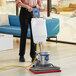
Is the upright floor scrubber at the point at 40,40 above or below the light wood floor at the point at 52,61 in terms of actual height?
above

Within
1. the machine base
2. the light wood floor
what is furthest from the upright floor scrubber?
the light wood floor

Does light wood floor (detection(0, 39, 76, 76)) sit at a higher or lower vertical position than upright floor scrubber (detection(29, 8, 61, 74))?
lower

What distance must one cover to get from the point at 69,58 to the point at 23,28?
1293 mm

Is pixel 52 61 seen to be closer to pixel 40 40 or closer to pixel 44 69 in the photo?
pixel 44 69

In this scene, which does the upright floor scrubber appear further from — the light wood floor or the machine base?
the light wood floor

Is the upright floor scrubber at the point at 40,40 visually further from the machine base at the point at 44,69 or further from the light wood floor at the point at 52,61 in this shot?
the light wood floor at the point at 52,61

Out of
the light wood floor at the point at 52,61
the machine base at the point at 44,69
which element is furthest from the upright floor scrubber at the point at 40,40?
the light wood floor at the point at 52,61

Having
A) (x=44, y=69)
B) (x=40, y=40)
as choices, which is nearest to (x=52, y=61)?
(x=44, y=69)

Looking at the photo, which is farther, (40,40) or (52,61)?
(52,61)

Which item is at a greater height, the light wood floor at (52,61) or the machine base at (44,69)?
the machine base at (44,69)

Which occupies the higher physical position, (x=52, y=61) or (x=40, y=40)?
(x=40, y=40)

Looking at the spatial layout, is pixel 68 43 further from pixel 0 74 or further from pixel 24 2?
pixel 0 74

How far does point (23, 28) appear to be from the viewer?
4.80 meters

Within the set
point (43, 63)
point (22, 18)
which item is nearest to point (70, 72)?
point (43, 63)
